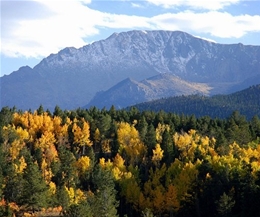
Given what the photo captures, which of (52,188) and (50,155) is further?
(50,155)

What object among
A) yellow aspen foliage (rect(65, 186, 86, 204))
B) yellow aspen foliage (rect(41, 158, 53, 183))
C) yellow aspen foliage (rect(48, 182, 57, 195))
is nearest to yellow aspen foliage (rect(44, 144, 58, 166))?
yellow aspen foliage (rect(41, 158, 53, 183))

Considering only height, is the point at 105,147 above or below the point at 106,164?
above

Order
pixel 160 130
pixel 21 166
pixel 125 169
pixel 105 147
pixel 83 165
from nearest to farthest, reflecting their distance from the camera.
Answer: pixel 21 166 → pixel 83 165 → pixel 125 169 → pixel 105 147 → pixel 160 130

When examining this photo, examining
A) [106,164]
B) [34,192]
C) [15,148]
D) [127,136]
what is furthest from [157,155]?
[34,192]

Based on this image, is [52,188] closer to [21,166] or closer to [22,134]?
[21,166]

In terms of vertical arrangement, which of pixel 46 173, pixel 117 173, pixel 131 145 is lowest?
pixel 46 173

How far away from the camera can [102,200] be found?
92.0m

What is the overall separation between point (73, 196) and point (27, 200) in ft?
42.7

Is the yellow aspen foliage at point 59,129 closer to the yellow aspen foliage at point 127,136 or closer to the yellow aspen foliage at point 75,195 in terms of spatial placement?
the yellow aspen foliage at point 127,136

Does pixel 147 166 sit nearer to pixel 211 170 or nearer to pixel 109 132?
pixel 109 132

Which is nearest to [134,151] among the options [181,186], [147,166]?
[147,166]

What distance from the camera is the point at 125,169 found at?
12862cm

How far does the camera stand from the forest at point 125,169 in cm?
9850

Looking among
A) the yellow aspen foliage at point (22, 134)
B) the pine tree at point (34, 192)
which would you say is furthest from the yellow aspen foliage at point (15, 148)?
the pine tree at point (34, 192)
